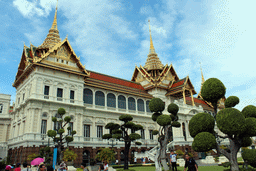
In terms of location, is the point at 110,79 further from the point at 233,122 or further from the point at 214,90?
the point at 233,122

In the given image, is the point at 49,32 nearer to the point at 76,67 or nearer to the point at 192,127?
the point at 76,67

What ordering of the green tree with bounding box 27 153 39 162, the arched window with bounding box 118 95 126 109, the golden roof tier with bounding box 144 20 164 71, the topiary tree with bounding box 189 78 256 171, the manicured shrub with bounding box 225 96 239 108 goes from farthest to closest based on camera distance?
1. the golden roof tier with bounding box 144 20 164 71
2. the arched window with bounding box 118 95 126 109
3. the green tree with bounding box 27 153 39 162
4. the manicured shrub with bounding box 225 96 239 108
5. the topiary tree with bounding box 189 78 256 171

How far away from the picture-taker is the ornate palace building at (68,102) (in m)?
25.6

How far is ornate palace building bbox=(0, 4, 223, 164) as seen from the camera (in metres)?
25.6

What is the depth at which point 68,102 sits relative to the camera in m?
28.2

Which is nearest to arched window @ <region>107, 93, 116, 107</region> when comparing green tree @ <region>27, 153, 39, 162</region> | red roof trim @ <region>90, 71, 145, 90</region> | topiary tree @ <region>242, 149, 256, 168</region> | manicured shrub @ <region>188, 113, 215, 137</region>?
red roof trim @ <region>90, 71, 145, 90</region>

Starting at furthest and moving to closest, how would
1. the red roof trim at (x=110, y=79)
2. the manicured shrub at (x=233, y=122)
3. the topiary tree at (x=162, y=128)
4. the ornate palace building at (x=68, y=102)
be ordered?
the red roof trim at (x=110, y=79) → the ornate palace building at (x=68, y=102) → the topiary tree at (x=162, y=128) → the manicured shrub at (x=233, y=122)

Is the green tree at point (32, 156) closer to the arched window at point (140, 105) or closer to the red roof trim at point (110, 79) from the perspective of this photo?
the red roof trim at point (110, 79)

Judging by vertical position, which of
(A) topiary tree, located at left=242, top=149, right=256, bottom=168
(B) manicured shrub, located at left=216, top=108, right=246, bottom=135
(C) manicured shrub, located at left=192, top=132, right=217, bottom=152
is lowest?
(A) topiary tree, located at left=242, top=149, right=256, bottom=168

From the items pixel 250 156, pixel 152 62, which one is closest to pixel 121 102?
pixel 152 62

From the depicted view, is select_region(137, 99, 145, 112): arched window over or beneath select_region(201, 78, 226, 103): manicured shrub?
over

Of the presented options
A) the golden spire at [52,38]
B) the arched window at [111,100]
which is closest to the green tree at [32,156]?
the arched window at [111,100]

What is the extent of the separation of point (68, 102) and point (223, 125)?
20.6 m

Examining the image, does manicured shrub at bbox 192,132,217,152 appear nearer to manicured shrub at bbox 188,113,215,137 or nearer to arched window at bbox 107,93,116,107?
manicured shrub at bbox 188,113,215,137
